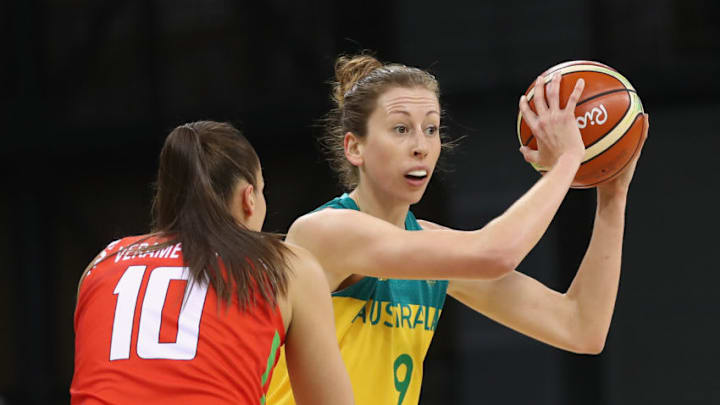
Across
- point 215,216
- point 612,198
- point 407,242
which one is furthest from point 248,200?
point 612,198

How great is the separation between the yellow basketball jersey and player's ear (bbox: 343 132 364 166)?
11 cm

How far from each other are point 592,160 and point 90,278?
4.58ft

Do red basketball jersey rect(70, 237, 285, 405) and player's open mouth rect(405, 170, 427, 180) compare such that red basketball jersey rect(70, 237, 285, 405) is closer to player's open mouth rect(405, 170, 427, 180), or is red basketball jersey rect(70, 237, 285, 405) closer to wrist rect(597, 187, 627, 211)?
player's open mouth rect(405, 170, 427, 180)

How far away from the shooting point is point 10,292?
827cm

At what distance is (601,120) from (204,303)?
128 cm

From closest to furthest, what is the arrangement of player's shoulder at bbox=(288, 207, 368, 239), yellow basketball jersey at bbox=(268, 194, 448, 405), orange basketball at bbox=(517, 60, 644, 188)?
player's shoulder at bbox=(288, 207, 368, 239) < orange basketball at bbox=(517, 60, 644, 188) < yellow basketball jersey at bbox=(268, 194, 448, 405)

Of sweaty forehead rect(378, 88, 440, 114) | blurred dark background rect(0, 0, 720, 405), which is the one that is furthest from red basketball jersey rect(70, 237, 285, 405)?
blurred dark background rect(0, 0, 720, 405)

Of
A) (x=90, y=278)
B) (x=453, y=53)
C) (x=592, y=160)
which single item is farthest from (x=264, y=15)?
(x=90, y=278)

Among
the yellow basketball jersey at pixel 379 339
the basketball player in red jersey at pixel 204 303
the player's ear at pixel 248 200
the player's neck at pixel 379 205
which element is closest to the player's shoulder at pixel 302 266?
the basketball player in red jersey at pixel 204 303

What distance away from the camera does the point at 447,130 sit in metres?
6.90

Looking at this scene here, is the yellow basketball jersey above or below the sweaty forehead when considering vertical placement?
below

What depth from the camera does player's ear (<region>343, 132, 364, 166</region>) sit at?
2934 millimetres

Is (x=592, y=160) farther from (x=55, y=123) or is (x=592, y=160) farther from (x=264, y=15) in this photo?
(x=55, y=123)

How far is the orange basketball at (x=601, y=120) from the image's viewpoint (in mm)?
2721
